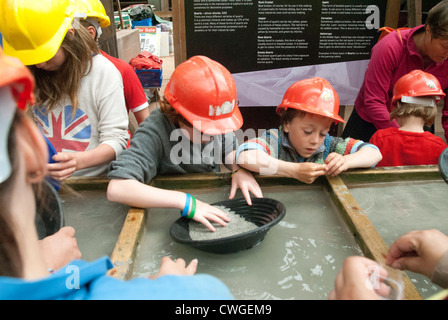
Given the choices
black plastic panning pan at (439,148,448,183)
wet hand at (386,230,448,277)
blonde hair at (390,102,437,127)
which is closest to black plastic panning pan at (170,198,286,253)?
wet hand at (386,230,448,277)

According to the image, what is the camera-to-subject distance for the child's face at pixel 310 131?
68.9 inches

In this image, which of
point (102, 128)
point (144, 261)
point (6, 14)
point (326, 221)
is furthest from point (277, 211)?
point (6, 14)

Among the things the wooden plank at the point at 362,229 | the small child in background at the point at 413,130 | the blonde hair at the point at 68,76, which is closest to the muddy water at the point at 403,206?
the wooden plank at the point at 362,229

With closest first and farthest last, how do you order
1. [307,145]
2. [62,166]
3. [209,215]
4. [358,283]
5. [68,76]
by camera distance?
[358,283]
[209,215]
[62,166]
[68,76]
[307,145]

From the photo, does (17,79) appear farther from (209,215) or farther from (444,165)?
(444,165)

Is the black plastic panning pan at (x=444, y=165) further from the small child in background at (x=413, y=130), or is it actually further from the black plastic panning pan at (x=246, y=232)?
the black plastic panning pan at (x=246, y=232)

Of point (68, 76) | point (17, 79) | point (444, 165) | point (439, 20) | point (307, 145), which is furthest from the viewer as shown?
point (439, 20)

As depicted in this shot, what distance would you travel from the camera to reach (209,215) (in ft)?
4.35

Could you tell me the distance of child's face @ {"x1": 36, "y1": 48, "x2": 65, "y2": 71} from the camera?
61.4 inches

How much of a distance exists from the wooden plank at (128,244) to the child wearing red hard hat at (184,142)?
54 millimetres

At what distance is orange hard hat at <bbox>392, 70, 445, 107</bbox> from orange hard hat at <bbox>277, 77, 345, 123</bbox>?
67 centimetres

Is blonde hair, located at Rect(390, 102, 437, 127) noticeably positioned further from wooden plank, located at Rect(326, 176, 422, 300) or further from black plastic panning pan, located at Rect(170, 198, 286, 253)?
black plastic panning pan, located at Rect(170, 198, 286, 253)

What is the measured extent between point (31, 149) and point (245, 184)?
109 centimetres

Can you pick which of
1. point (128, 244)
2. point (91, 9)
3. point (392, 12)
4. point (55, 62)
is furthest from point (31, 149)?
point (392, 12)
